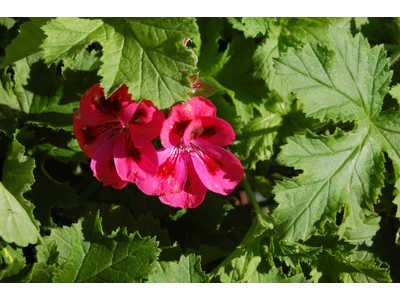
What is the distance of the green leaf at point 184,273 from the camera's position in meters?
1.48

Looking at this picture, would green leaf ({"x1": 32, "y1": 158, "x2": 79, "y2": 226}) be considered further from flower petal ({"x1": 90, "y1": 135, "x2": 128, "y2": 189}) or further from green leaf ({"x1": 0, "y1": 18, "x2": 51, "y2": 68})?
green leaf ({"x1": 0, "y1": 18, "x2": 51, "y2": 68})

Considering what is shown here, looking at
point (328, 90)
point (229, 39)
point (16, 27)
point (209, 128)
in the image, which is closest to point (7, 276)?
point (209, 128)

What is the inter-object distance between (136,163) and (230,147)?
0.83 m

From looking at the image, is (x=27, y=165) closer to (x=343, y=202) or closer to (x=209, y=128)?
(x=209, y=128)

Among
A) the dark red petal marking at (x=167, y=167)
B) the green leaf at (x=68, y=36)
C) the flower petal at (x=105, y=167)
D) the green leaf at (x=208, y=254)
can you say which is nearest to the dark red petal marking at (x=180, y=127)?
the dark red petal marking at (x=167, y=167)

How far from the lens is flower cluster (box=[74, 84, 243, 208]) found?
1.20 metres

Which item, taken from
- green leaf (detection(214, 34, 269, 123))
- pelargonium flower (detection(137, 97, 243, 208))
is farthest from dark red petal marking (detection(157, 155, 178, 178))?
green leaf (detection(214, 34, 269, 123))

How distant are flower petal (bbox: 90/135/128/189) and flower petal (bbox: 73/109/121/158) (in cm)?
→ 3

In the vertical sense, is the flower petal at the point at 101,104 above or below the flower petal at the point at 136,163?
above

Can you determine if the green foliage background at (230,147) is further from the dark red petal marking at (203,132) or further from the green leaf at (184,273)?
the dark red petal marking at (203,132)

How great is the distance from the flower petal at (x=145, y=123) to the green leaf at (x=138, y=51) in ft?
0.13

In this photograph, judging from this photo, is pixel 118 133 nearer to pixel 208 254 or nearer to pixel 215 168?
pixel 215 168
